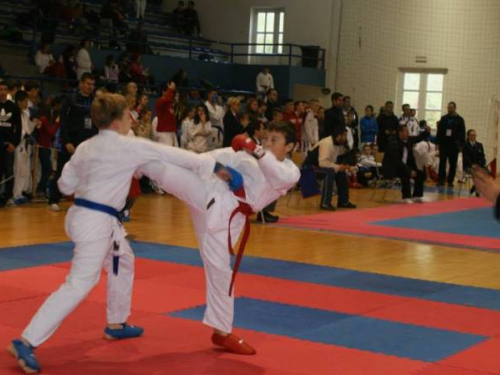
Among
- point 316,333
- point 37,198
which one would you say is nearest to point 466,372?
point 316,333

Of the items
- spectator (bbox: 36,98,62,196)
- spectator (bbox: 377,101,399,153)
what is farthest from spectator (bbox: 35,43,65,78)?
spectator (bbox: 377,101,399,153)

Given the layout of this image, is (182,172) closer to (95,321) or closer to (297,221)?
(95,321)

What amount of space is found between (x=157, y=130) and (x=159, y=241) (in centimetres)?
577

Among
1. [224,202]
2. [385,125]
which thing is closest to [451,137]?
[385,125]

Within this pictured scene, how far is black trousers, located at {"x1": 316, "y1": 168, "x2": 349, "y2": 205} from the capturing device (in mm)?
14367

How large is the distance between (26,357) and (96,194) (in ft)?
3.35

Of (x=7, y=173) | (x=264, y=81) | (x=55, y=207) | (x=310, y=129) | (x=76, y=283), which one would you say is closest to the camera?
(x=76, y=283)

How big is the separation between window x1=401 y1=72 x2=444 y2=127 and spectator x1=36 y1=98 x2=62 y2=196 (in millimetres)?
13787

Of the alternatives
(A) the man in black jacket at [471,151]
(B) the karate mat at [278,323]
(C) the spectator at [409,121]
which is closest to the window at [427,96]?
(C) the spectator at [409,121]

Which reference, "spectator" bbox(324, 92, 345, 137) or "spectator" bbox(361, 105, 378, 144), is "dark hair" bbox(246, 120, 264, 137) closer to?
"spectator" bbox(324, 92, 345, 137)

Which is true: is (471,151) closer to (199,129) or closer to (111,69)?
(199,129)

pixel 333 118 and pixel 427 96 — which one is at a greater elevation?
pixel 427 96

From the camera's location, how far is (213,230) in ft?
17.5

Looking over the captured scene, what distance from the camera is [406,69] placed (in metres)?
25.3
